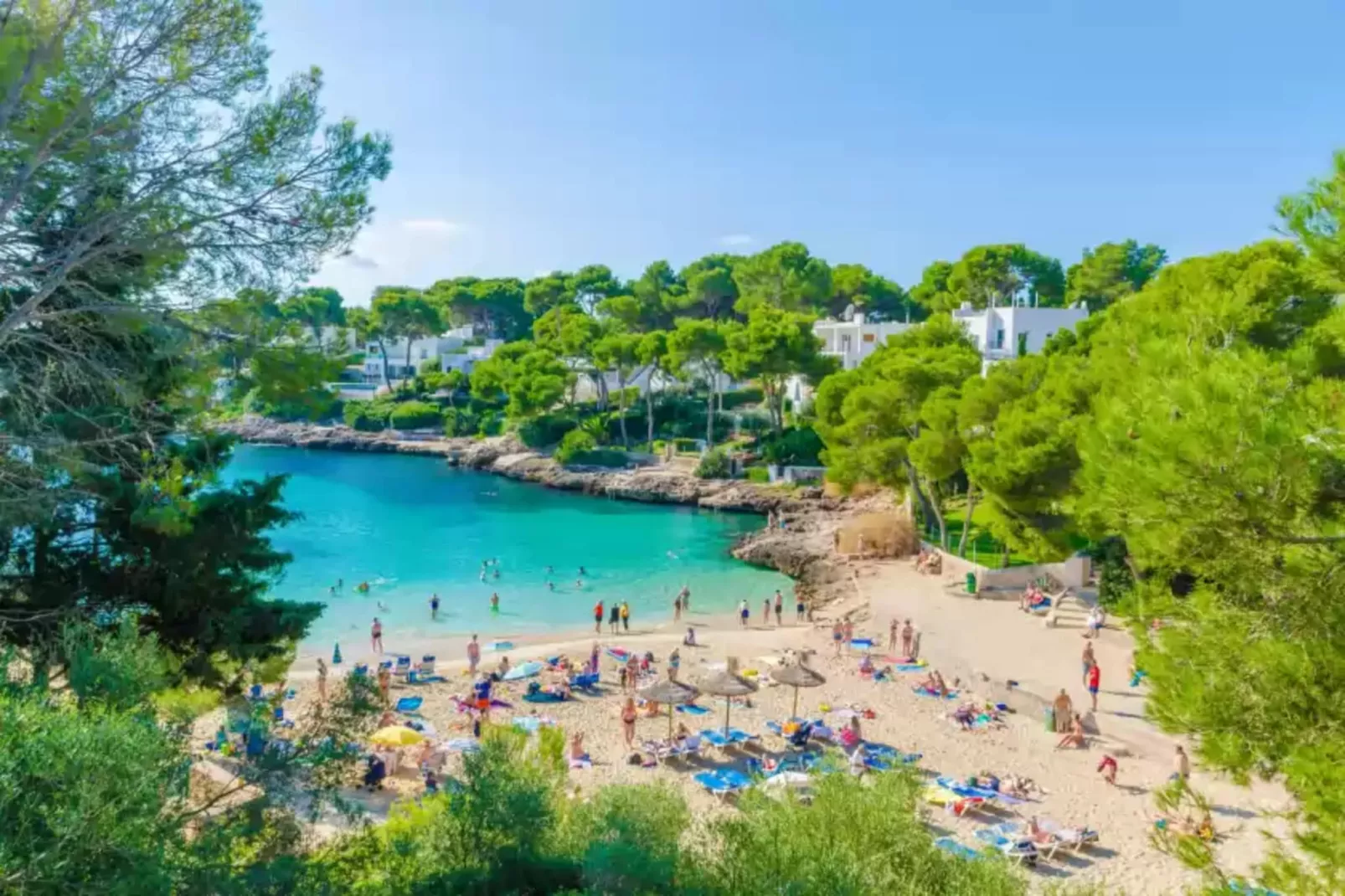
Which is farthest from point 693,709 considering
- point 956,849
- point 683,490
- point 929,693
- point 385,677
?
point 683,490

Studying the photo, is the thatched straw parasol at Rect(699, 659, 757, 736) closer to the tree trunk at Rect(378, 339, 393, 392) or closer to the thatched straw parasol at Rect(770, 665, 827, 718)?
the thatched straw parasol at Rect(770, 665, 827, 718)

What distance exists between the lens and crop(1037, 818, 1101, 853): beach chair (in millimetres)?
11125

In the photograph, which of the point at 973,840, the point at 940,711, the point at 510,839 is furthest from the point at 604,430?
the point at 510,839

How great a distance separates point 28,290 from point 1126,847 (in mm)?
13252

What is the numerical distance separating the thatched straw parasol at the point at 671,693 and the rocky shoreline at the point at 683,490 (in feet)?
32.6

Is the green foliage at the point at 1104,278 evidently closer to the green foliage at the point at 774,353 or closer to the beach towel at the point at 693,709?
the green foliage at the point at 774,353

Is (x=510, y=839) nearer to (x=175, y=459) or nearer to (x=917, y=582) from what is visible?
(x=175, y=459)

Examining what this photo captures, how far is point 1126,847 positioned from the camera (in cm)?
1123

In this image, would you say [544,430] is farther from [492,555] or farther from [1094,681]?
[1094,681]

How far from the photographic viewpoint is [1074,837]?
36.5ft

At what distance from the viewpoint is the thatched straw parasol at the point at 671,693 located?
49.0 ft

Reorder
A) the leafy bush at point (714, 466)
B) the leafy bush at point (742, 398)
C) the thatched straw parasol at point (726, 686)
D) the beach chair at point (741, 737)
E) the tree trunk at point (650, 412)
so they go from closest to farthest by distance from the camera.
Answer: the beach chair at point (741, 737)
the thatched straw parasol at point (726, 686)
the leafy bush at point (714, 466)
the tree trunk at point (650, 412)
the leafy bush at point (742, 398)

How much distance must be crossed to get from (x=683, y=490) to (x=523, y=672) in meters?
24.6

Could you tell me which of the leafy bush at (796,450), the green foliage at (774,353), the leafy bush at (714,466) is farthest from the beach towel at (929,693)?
the green foliage at (774,353)
